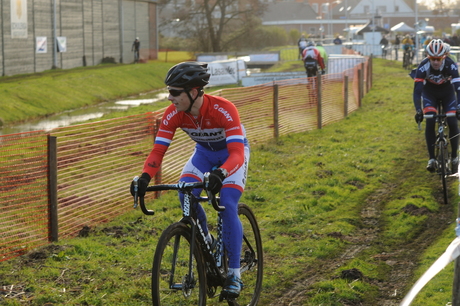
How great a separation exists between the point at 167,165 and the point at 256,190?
1638 mm

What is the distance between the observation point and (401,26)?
8075cm

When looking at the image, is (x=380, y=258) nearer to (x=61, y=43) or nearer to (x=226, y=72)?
(x=226, y=72)

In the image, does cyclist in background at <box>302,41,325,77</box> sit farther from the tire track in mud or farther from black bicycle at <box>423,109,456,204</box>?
the tire track in mud

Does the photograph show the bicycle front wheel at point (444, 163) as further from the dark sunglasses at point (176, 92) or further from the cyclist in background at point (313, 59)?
the cyclist in background at point (313, 59)

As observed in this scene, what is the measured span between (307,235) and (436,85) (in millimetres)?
3722

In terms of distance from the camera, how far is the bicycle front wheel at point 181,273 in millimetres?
4918

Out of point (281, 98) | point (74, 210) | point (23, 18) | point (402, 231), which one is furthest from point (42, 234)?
point (23, 18)

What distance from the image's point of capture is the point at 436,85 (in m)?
10.5

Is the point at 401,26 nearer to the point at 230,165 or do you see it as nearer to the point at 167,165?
the point at 167,165

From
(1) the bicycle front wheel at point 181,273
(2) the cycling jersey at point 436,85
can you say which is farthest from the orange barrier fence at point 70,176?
(2) the cycling jersey at point 436,85

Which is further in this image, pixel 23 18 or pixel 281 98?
pixel 23 18

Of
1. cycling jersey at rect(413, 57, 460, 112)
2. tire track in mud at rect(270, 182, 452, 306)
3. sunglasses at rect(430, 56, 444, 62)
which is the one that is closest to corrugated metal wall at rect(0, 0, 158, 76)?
cycling jersey at rect(413, 57, 460, 112)

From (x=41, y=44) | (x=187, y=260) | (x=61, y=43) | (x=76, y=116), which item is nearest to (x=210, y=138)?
(x=187, y=260)

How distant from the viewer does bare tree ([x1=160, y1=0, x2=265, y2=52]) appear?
6450 centimetres
